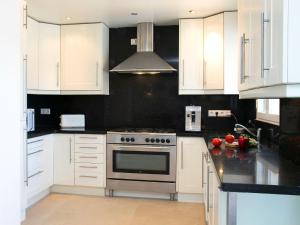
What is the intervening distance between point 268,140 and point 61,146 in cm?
266

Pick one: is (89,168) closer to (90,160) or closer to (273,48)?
(90,160)

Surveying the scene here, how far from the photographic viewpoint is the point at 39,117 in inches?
172

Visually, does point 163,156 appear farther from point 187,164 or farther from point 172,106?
point 172,106

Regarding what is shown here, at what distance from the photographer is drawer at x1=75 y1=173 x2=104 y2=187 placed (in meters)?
3.82

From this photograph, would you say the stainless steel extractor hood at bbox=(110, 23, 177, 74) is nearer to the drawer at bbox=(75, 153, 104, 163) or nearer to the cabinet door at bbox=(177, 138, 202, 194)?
the cabinet door at bbox=(177, 138, 202, 194)

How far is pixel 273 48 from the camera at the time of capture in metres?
1.28

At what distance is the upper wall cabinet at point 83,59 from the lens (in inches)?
158

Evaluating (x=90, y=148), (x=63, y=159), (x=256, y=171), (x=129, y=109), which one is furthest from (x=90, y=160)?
(x=256, y=171)

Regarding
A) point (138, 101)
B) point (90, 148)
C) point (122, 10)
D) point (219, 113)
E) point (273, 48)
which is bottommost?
point (90, 148)

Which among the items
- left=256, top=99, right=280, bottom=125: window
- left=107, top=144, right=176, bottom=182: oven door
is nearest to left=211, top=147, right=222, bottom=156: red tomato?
left=256, top=99, right=280, bottom=125: window

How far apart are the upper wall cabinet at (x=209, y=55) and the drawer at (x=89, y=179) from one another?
5.31ft

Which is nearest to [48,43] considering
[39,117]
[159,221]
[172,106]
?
[39,117]

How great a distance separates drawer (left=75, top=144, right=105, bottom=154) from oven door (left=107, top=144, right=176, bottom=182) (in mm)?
113

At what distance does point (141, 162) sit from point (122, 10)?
6.41 feet
